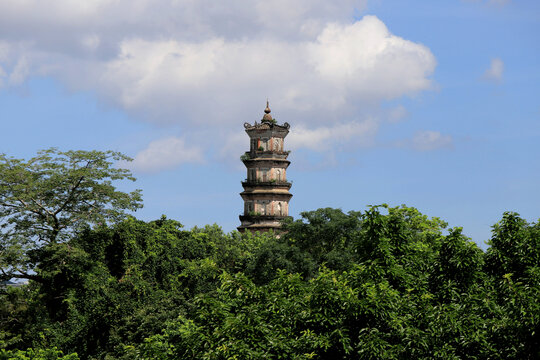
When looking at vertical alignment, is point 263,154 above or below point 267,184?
above

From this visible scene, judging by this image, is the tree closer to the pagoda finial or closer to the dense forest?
the dense forest

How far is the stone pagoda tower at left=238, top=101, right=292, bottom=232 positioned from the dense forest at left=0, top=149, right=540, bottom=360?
567cm

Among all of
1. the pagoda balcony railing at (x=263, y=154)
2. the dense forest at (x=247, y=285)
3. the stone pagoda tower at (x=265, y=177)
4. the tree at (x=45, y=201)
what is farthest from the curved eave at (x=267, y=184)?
Result: the tree at (x=45, y=201)

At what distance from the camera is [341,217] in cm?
4578

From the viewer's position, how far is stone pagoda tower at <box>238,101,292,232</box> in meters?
69.6

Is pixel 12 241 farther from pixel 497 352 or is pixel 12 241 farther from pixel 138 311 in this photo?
pixel 497 352

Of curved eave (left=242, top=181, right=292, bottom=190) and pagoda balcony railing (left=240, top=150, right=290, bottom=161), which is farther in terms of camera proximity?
pagoda balcony railing (left=240, top=150, right=290, bottom=161)

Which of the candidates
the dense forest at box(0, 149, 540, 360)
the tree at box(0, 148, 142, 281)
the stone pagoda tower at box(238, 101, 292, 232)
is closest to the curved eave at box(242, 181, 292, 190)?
the stone pagoda tower at box(238, 101, 292, 232)

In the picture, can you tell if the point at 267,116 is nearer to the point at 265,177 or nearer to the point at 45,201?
the point at 265,177

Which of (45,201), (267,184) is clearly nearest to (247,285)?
(45,201)

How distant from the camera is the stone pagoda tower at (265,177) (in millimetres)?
69625

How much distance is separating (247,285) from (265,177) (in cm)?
5052

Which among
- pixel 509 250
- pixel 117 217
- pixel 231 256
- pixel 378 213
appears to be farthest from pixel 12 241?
pixel 509 250

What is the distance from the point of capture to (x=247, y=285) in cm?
2022
